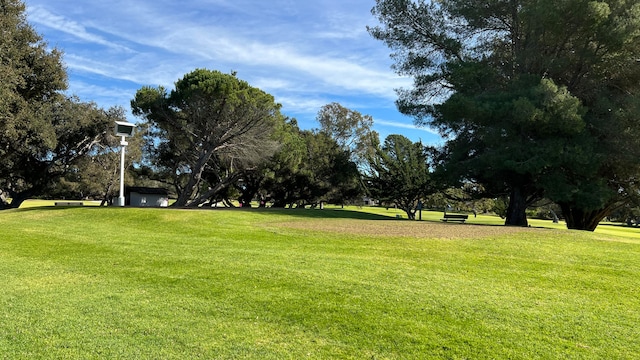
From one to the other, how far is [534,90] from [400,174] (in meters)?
16.6

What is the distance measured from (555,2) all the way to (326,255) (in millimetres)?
16615

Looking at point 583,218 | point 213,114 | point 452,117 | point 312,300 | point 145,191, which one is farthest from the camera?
Answer: point 145,191

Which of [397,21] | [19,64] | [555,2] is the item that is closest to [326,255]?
[555,2]

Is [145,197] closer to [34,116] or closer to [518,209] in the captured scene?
[34,116]

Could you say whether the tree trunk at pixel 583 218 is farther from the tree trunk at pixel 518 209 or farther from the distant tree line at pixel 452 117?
the tree trunk at pixel 518 209

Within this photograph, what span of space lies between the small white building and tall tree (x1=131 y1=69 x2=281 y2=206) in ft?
26.5

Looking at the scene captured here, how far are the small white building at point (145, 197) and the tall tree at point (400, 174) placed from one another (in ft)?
59.8

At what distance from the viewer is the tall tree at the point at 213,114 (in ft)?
80.0

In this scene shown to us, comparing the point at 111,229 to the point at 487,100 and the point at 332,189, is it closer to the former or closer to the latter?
the point at 487,100

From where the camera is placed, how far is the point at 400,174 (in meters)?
33.7

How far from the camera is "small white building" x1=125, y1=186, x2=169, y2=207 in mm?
34438

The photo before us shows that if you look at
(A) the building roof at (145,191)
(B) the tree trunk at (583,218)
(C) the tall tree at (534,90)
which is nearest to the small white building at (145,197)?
(A) the building roof at (145,191)

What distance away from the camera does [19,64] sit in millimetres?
22672

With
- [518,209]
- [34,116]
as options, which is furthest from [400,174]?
[34,116]
